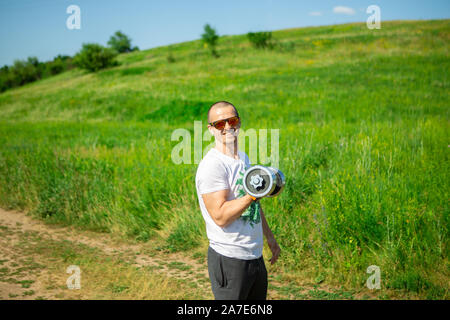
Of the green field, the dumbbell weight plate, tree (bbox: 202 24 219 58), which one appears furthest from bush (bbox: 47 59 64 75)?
the dumbbell weight plate

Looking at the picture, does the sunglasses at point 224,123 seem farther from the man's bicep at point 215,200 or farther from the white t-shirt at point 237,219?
the man's bicep at point 215,200

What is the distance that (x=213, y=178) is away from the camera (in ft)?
6.54

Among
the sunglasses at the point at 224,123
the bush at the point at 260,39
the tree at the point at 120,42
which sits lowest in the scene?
the sunglasses at the point at 224,123

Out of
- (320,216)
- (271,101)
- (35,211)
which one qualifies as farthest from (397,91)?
(35,211)

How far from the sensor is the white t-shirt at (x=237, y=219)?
2002mm

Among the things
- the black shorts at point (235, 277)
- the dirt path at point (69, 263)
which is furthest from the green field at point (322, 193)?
the black shorts at point (235, 277)

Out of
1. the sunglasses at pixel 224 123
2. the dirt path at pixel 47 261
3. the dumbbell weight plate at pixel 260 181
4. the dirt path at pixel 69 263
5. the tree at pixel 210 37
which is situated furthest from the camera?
the tree at pixel 210 37

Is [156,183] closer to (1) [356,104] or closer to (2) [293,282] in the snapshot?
(2) [293,282]

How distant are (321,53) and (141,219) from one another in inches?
1293

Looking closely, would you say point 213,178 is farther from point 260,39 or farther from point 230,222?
point 260,39

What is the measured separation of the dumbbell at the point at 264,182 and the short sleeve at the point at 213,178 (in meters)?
0.24

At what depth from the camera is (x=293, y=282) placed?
4285mm

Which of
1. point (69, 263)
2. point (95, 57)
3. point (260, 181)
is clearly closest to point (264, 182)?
point (260, 181)

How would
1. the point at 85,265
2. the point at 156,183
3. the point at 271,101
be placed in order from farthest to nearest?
1. the point at 271,101
2. the point at 156,183
3. the point at 85,265
